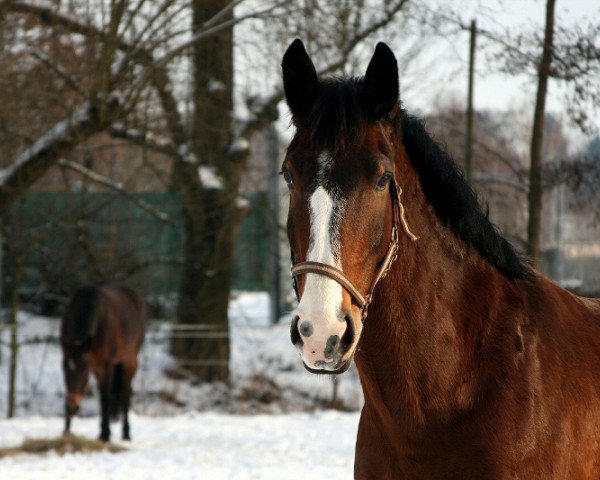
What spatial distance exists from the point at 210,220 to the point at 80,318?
548 centimetres

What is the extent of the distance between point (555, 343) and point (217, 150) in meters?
12.2

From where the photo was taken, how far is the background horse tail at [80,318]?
10.6 meters

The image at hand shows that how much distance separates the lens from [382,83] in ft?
9.97

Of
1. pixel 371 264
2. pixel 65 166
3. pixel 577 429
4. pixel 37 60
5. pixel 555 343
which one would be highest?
pixel 37 60

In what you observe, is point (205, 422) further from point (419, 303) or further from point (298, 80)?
point (298, 80)

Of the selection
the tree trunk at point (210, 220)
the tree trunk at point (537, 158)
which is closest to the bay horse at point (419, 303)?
the tree trunk at point (537, 158)

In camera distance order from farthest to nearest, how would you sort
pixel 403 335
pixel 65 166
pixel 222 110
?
pixel 222 110, pixel 65 166, pixel 403 335

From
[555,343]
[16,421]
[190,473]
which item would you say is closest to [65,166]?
[16,421]

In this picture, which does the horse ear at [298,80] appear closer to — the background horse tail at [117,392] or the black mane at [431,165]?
the black mane at [431,165]

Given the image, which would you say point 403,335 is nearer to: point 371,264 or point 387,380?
point 387,380

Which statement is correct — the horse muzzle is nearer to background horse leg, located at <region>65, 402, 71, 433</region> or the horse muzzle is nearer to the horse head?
the horse head

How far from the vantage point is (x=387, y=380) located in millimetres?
3080

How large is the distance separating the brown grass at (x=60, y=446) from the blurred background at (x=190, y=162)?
8.58 ft

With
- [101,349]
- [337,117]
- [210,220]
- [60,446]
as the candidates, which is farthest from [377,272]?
[210,220]
